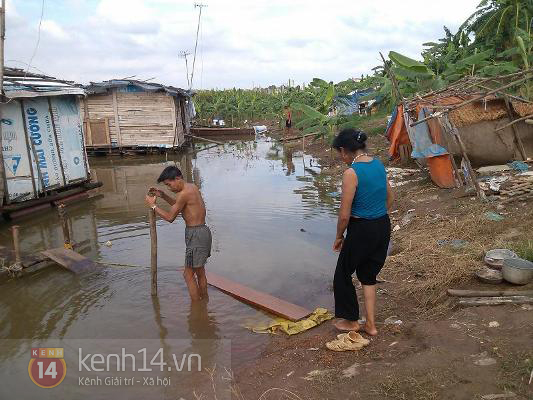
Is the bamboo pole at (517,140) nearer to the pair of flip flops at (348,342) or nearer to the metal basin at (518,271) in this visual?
the metal basin at (518,271)

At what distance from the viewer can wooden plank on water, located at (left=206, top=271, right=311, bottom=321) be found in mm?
4863

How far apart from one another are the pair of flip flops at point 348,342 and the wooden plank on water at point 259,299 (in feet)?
3.09

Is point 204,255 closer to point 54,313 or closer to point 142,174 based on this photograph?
point 54,313

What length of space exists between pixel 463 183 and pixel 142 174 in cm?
1083

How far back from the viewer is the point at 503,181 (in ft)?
25.7

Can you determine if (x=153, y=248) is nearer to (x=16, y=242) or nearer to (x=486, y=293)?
(x=16, y=242)

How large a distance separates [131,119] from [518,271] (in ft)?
60.7

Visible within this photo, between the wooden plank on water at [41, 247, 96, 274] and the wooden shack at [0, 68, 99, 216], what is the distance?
3064 millimetres

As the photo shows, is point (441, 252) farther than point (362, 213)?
Yes

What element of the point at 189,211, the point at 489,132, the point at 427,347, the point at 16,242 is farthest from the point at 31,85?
the point at 489,132

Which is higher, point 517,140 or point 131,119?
point 131,119

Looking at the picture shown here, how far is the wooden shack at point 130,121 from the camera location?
781 inches

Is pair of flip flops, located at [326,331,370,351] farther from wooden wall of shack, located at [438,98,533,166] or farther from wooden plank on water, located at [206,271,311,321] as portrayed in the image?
wooden wall of shack, located at [438,98,533,166]

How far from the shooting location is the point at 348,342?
3756mm
